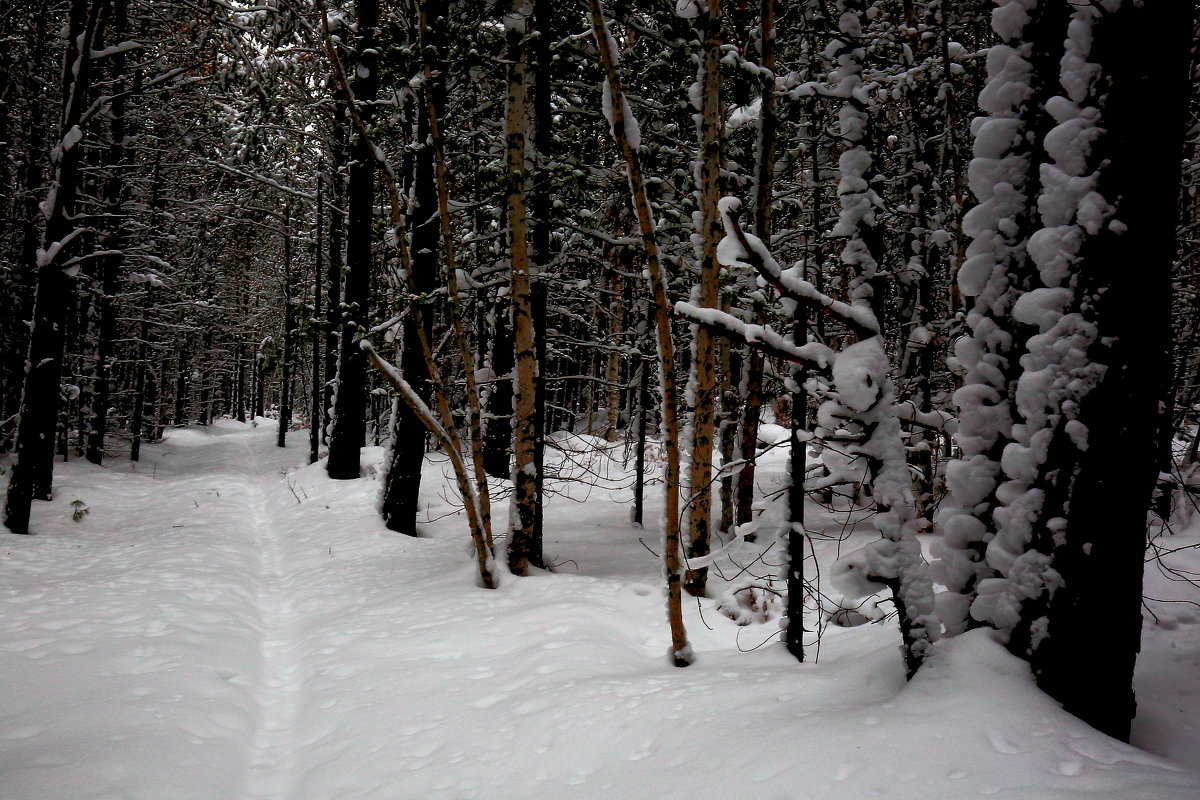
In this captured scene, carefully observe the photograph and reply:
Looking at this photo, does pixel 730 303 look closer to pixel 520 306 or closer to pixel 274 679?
pixel 520 306

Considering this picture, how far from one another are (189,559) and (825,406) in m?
8.39

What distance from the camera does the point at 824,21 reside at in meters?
5.05

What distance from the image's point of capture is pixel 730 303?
8992mm

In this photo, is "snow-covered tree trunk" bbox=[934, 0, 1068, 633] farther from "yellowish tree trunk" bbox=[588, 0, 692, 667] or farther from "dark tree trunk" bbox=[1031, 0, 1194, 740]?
"yellowish tree trunk" bbox=[588, 0, 692, 667]

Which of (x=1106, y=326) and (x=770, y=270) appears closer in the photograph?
(x=1106, y=326)

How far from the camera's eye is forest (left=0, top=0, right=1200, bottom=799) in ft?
8.85

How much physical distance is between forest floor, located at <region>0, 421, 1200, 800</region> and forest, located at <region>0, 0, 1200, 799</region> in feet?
0.26

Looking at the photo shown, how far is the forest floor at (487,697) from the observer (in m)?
2.56

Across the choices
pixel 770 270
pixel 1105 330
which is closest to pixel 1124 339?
pixel 1105 330

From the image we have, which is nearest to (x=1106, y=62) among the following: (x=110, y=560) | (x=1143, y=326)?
(x=1143, y=326)

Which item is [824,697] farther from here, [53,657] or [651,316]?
[651,316]

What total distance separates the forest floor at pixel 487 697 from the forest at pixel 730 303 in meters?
0.08

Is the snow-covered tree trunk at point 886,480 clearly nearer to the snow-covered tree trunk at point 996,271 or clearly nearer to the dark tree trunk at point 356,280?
the snow-covered tree trunk at point 996,271

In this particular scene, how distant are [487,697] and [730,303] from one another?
6182 millimetres
